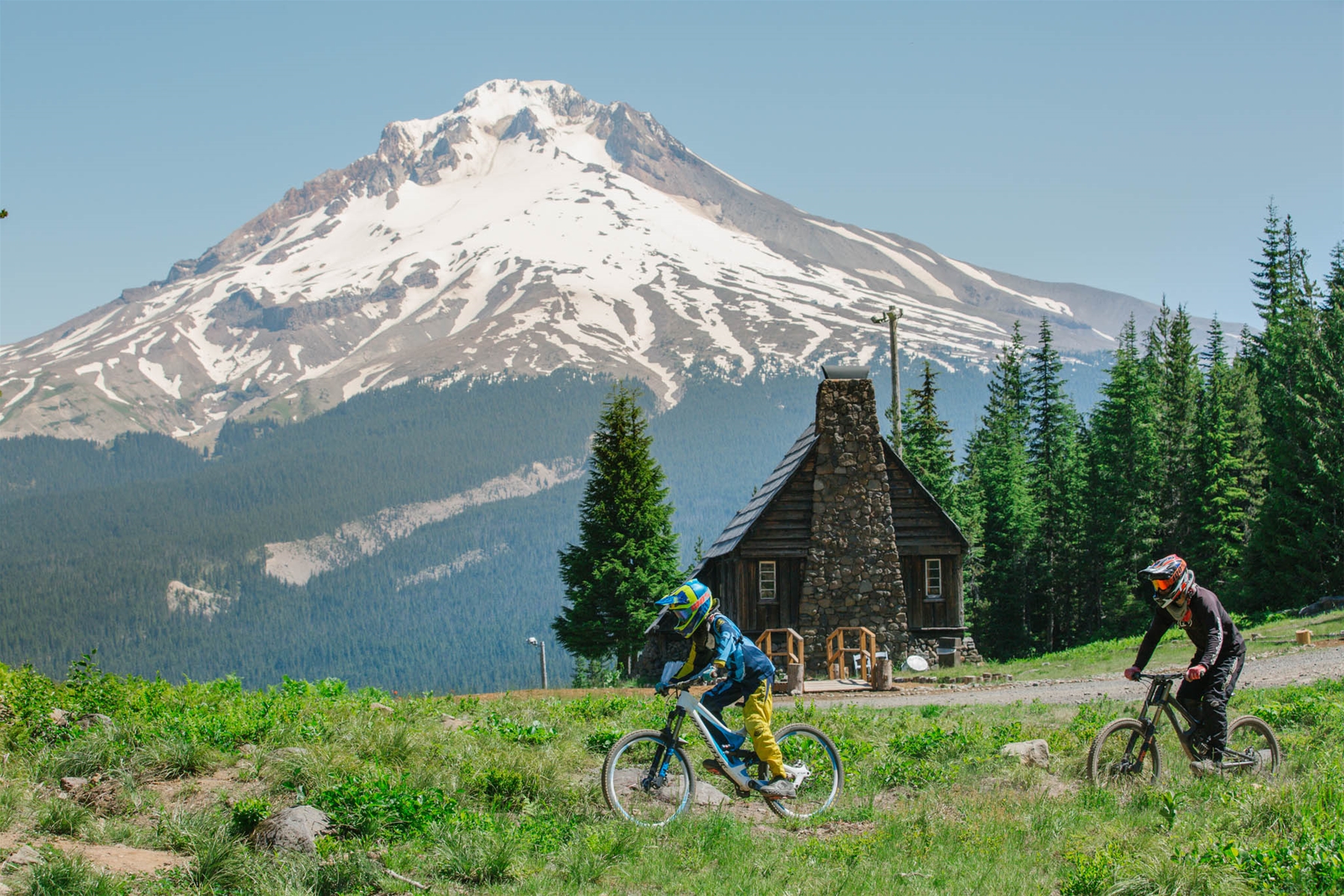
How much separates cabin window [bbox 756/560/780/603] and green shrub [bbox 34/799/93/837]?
78.3 feet

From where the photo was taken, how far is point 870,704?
63.9 feet

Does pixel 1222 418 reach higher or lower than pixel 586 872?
higher

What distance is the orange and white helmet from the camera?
9258mm

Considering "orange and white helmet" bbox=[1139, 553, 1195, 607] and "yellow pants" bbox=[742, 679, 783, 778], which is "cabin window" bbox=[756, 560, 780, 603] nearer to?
"orange and white helmet" bbox=[1139, 553, 1195, 607]

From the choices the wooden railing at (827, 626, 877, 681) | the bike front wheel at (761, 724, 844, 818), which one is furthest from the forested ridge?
the bike front wheel at (761, 724, 844, 818)

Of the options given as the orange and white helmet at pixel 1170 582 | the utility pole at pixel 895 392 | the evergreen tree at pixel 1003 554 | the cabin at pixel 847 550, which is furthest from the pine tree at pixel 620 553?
the orange and white helmet at pixel 1170 582

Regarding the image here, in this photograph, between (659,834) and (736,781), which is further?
(736,781)

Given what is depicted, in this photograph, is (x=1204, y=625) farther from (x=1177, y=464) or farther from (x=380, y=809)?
(x=1177, y=464)

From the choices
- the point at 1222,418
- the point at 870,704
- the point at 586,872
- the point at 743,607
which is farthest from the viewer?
the point at 1222,418

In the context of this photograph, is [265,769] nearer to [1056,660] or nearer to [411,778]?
[411,778]

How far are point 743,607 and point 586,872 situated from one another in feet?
79.1

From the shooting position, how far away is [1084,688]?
20.3 meters

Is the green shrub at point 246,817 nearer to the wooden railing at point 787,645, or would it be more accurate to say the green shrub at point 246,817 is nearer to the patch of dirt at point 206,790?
the patch of dirt at point 206,790

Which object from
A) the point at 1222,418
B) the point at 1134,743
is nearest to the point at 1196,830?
the point at 1134,743
